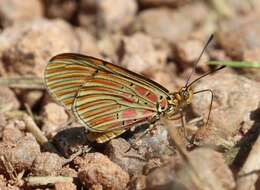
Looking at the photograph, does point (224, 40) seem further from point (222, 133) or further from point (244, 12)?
point (222, 133)

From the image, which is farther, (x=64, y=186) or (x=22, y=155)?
(x=22, y=155)

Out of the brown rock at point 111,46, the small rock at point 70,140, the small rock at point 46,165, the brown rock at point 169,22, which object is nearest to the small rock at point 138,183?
the small rock at point 46,165

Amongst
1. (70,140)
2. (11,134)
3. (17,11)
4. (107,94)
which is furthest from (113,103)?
(17,11)

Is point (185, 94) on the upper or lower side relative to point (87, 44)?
upper

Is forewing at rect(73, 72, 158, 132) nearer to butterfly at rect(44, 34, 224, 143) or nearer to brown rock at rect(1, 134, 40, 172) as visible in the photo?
butterfly at rect(44, 34, 224, 143)

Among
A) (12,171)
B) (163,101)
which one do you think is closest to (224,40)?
(163,101)

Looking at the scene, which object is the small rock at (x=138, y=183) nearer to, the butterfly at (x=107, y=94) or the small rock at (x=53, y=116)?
the butterfly at (x=107, y=94)

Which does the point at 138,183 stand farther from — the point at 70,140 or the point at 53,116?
the point at 53,116
